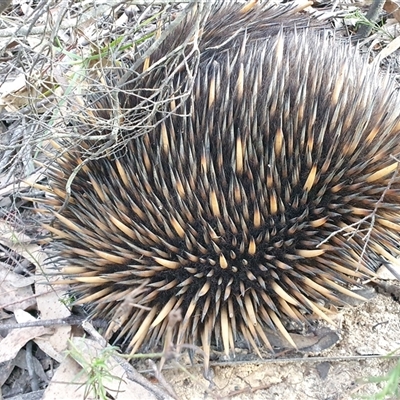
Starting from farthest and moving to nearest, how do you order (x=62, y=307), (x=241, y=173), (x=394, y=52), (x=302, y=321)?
(x=394, y=52), (x=62, y=307), (x=302, y=321), (x=241, y=173)

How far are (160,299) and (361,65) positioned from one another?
1139 millimetres

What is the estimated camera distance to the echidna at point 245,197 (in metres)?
2.01

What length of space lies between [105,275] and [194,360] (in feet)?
1.65

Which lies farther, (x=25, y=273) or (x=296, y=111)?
(x=25, y=273)

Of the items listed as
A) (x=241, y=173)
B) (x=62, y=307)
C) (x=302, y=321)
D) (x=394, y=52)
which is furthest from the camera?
(x=394, y=52)

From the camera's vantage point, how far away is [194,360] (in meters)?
2.29

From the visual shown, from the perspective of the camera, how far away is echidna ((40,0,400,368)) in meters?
2.01

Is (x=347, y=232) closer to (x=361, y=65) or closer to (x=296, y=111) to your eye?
(x=296, y=111)

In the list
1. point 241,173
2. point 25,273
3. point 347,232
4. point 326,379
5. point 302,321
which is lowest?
point 25,273

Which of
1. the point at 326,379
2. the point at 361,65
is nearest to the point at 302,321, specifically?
the point at 326,379

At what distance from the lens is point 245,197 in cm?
198

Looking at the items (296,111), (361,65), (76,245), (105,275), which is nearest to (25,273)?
(76,245)

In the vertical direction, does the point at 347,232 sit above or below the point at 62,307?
above

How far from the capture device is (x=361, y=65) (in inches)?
89.0
